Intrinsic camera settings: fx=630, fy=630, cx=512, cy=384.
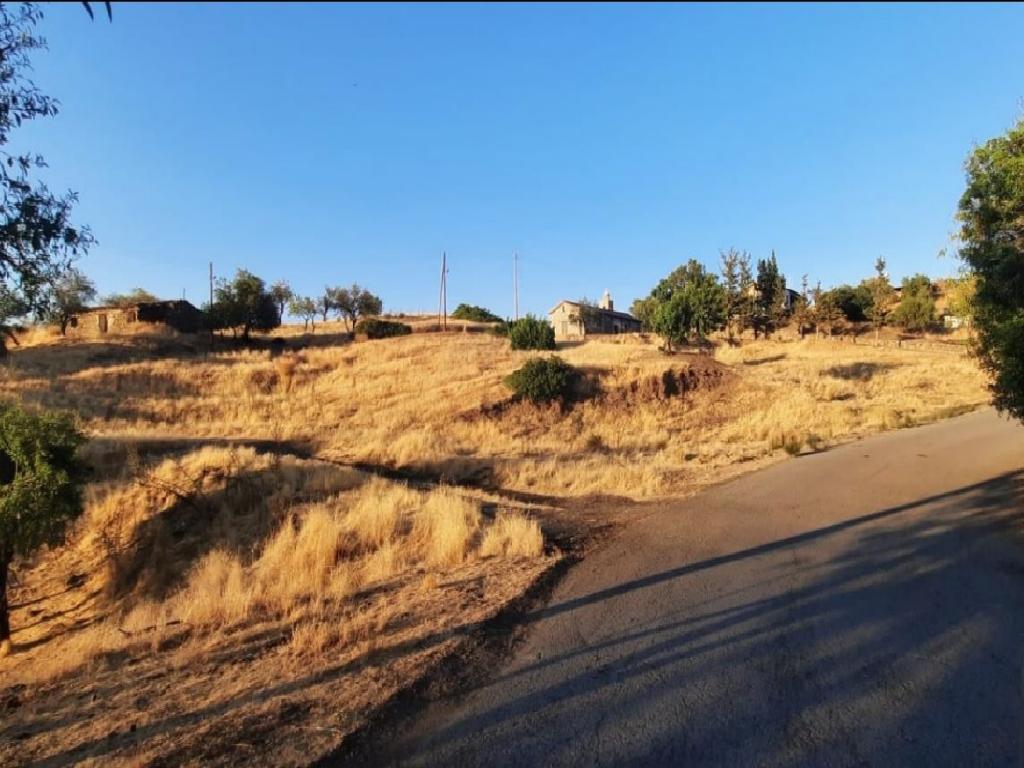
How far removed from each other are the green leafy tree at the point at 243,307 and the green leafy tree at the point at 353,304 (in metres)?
11.8

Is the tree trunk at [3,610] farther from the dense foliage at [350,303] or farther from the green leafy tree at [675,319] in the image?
the dense foliage at [350,303]

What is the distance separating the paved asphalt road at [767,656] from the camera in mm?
3656

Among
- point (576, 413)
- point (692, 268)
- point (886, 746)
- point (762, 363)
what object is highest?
point (692, 268)

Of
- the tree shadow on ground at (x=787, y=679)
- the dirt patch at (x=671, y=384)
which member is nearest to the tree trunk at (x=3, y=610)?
the tree shadow on ground at (x=787, y=679)

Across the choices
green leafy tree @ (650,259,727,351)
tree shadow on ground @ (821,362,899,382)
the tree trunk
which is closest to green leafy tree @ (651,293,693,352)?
green leafy tree @ (650,259,727,351)

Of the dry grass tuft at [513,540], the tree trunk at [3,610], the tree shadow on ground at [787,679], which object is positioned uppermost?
the dry grass tuft at [513,540]

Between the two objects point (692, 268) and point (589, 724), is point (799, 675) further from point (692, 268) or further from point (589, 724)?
point (692, 268)

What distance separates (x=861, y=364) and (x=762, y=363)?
5.23 metres

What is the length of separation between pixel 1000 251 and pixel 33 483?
15046 millimetres

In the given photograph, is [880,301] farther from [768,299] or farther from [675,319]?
[675,319]

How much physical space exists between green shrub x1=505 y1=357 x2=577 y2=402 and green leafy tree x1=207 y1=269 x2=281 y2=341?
111 ft

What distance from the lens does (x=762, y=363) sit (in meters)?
36.8

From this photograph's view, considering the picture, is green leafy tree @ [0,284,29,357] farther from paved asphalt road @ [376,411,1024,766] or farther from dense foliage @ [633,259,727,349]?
dense foliage @ [633,259,727,349]

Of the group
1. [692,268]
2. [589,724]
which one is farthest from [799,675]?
[692,268]
